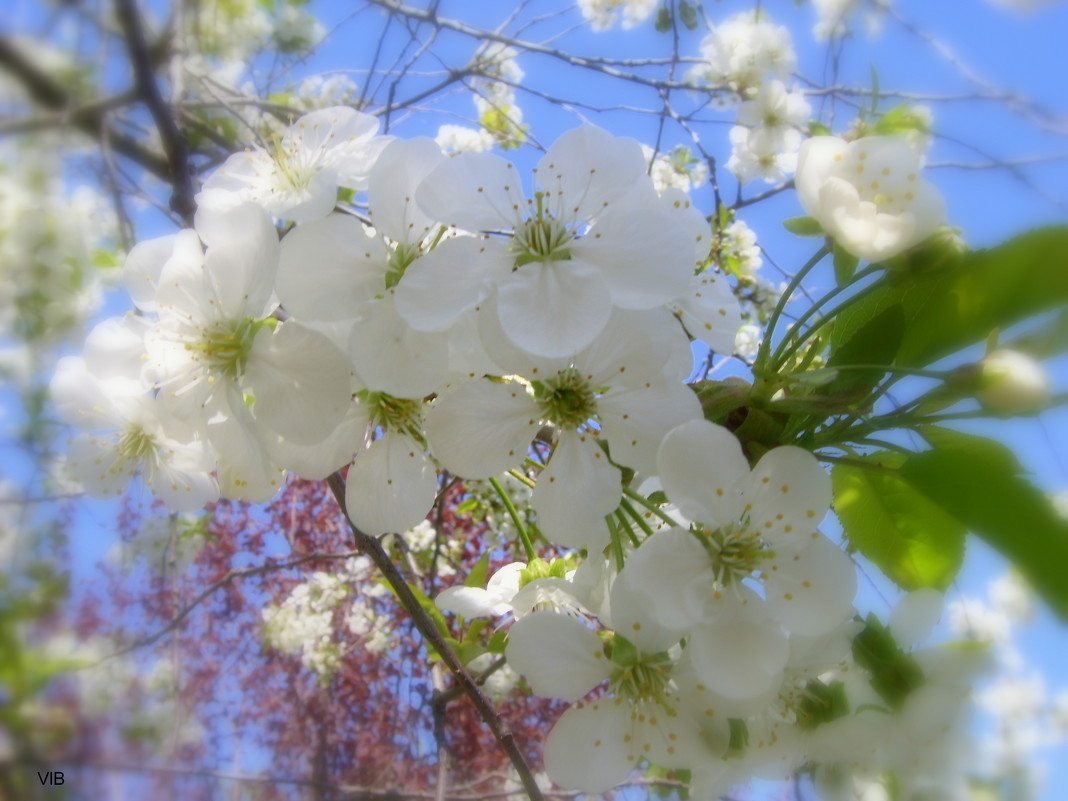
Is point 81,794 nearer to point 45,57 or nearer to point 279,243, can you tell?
point 279,243

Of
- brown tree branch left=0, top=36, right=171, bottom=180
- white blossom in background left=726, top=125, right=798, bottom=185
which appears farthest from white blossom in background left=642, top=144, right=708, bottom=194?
brown tree branch left=0, top=36, right=171, bottom=180

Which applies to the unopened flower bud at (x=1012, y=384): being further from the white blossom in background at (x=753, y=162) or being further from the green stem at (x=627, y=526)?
the white blossom in background at (x=753, y=162)

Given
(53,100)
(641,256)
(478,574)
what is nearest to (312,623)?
(53,100)

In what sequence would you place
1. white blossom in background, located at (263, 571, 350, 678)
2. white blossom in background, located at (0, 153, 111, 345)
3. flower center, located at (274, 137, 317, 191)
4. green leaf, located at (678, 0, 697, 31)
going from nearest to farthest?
flower center, located at (274, 137, 317, 191)
white blossom in background, located at (0, 153, 111, 345)
green leaf, located at (678, 0, 697, 31)
white blossom in background, located at (263, 571, 350, 678)

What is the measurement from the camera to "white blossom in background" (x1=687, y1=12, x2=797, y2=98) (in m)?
2.26

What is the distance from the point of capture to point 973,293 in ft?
1.47

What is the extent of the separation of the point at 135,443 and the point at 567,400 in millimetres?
443

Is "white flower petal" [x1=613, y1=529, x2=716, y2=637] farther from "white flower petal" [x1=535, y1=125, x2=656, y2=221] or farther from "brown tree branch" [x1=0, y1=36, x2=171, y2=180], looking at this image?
"brown tree branch" [x1=0, y1=36, x2=171, y2=180]

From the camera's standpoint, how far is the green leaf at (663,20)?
7.02 feet

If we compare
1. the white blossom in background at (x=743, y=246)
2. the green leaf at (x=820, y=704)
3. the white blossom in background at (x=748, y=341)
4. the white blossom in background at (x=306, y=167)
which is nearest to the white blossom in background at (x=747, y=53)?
the white blossom in background at (x=743, y=246)

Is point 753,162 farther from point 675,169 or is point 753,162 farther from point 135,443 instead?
point 135,443

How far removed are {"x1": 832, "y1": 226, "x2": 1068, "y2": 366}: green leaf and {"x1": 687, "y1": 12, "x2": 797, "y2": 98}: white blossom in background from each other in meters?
2.01

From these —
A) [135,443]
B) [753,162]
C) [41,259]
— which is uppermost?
[753,162]

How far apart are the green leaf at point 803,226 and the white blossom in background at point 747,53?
1.95 metres
